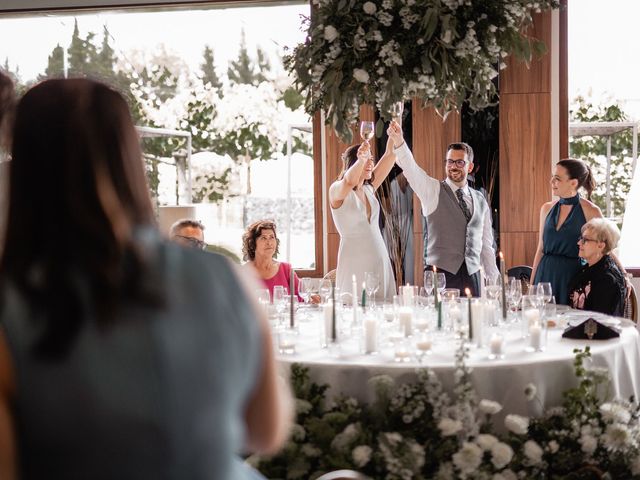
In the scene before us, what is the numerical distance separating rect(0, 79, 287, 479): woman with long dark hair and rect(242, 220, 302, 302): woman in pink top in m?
3.27

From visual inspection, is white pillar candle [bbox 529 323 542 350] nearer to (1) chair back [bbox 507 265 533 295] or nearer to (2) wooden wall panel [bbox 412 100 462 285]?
(1) chair back [bbox 507 265 533 295]

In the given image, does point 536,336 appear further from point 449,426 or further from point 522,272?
point 522,272

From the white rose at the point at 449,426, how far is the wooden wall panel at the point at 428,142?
11.3 ft

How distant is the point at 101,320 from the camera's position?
3.39ft

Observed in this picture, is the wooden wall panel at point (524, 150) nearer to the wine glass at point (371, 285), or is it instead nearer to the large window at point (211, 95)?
the large window at point (211, 95)

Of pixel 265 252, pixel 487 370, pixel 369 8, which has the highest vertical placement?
pixel 369 8

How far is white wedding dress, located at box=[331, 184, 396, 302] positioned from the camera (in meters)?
4.82

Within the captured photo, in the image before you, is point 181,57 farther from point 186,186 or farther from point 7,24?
point 7,24

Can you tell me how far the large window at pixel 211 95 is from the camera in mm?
6672

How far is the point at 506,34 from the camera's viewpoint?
362cm

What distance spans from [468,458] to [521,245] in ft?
11.8

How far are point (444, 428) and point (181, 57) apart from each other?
4.74 meters

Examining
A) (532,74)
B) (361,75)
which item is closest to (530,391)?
(361,75)

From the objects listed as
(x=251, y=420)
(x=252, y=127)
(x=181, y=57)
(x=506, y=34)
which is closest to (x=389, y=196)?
(x=252, y=127)
